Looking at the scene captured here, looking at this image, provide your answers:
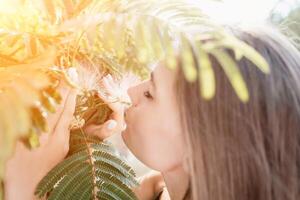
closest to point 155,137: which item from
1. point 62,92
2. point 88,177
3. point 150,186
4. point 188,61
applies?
point 88,177

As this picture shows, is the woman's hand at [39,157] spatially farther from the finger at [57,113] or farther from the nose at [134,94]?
the nose at [134,94]

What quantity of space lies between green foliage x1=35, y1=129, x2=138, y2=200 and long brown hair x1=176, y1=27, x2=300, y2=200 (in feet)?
0.56

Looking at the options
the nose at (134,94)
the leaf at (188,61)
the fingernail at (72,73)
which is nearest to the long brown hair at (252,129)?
the nose at (134,94)

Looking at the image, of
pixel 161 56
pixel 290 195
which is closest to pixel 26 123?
pixel 161 56

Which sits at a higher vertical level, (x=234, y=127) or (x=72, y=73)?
(x=72, y=73)

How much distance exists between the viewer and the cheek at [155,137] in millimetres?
1164

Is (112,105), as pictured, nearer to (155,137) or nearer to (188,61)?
(155,137)

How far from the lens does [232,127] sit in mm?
1094

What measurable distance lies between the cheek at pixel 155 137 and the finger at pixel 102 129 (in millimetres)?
44

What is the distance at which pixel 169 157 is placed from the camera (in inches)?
47.0

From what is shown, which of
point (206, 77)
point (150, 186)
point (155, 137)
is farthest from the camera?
point (150, 186)

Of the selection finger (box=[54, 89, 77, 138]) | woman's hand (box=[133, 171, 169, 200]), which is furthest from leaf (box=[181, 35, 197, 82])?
woman's hand (box=[133, 171, 169, 200])

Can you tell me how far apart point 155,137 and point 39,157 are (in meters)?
0.27

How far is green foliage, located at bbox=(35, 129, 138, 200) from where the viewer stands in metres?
1.08
